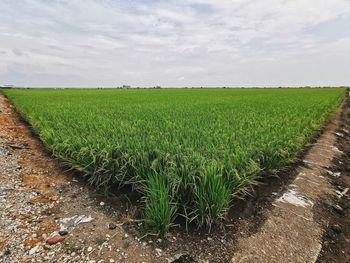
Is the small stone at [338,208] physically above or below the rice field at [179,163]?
below

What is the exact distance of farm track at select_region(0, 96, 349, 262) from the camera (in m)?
3.16

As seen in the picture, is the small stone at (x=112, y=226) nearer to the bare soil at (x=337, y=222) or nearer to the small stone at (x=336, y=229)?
the bare soil at (x=337, y=222)

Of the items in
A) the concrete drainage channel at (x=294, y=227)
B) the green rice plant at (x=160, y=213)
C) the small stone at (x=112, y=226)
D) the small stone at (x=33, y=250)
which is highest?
the green rice plant at (x=160, y=213)

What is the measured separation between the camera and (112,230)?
3557 millimetres

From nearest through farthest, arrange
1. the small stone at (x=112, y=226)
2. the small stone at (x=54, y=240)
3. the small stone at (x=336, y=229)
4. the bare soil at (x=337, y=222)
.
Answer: the small stone at (x=54, y=240) → the bare soil at (x=337, y=222) → the small stone at (x=112, y=226) → the small stone at (x=336, y=229)

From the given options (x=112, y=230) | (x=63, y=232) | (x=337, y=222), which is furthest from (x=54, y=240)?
(x=337, y=222)

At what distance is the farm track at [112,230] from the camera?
316cm

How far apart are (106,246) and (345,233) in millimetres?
3138

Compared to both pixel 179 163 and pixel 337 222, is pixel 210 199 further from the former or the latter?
pixel 337 222

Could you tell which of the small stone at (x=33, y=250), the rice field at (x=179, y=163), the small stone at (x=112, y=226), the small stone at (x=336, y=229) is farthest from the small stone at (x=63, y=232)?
the small stone at (x=336, y=229)

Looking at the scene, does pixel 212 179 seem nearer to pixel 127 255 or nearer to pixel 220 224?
pixel 220 224

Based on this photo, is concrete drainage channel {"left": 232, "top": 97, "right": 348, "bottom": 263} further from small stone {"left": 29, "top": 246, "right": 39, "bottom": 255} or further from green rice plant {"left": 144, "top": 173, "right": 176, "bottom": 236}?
small stone {"left": 29, "top": 246, "right": 39, "bottom": 255}

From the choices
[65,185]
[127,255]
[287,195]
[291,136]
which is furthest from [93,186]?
[291,136]

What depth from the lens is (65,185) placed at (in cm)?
490
